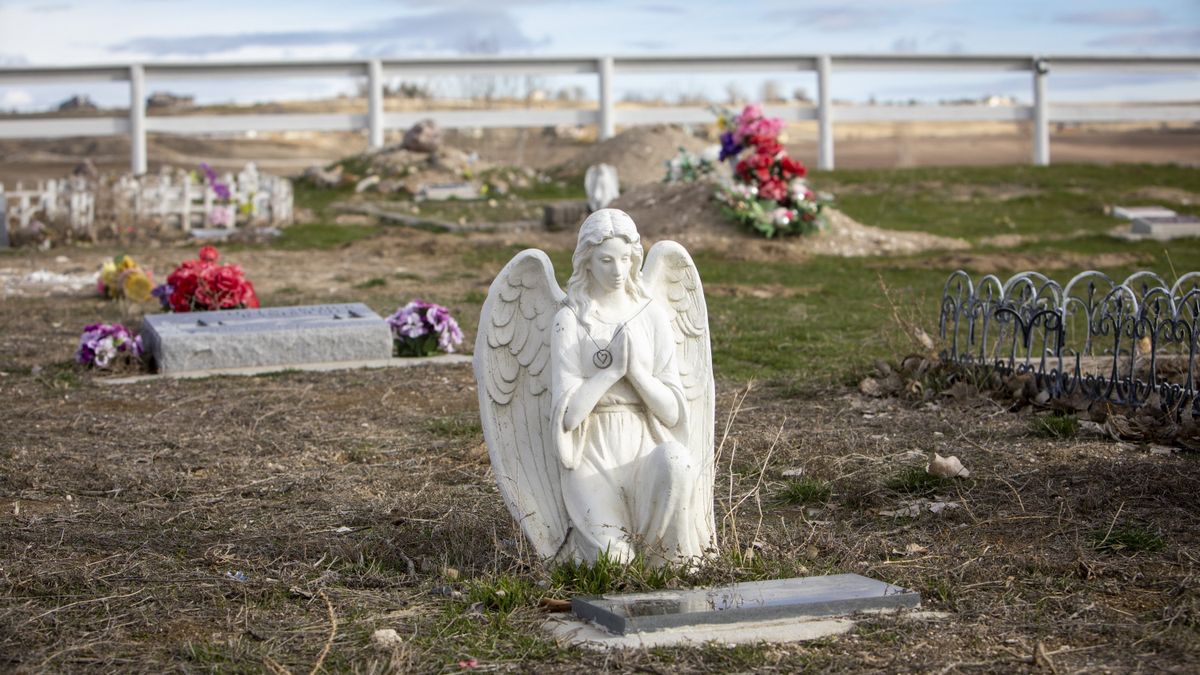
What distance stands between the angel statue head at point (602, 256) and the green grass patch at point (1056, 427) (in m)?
3.44

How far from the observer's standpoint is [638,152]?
1122 inches

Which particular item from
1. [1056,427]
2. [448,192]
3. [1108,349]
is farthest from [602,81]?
[1056,427]

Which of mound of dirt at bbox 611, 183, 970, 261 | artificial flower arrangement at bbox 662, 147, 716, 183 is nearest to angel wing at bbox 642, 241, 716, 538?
mound of dirt at bbox 611, 183, 970, 261

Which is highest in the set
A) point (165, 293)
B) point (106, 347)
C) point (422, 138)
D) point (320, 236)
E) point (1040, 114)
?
point (1040, 114)

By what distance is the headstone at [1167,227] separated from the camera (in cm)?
1975

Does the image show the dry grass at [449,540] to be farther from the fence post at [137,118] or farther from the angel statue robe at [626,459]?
the fence post at [137,118]

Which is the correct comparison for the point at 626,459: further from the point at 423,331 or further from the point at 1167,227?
the point at 1167,227

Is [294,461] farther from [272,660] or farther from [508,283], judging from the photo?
[272,660]

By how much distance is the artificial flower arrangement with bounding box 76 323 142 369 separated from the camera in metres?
10.7

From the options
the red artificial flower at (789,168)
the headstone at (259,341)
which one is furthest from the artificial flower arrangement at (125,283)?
the red artificial flower at (789,168)

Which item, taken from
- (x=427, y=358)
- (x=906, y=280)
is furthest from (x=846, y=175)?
(x=427, y=358)

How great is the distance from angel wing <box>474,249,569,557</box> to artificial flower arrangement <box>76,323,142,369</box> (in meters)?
6.13

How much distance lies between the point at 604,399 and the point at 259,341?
19.7 feet

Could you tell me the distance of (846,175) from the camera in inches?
1072
